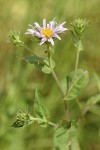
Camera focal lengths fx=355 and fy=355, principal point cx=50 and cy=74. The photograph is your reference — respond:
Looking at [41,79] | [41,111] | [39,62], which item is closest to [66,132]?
[41,111]

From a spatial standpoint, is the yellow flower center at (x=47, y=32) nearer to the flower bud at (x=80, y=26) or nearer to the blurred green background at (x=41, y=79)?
the flower bud at (x=80, y=26)

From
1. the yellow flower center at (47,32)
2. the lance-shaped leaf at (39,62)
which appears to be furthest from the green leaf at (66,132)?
the yellow flower center at (47,32)

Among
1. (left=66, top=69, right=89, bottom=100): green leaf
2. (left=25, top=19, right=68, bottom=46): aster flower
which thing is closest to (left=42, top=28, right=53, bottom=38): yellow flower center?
(left=25, top=19, right=68, bottom=46): aster flower

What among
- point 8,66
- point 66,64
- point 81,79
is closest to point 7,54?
point 8,66

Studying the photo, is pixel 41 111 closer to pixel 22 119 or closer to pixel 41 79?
pixel 22 119

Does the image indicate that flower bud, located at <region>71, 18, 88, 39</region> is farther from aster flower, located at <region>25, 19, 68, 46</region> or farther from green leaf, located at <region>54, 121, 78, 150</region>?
green leaf, located at <region>54, 121, 78, 150</region>

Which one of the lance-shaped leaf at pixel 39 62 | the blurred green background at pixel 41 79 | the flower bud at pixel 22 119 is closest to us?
the flower bud at pixel 22 119

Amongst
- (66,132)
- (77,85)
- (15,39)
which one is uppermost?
(15,39)

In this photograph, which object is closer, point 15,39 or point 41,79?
point 15,39
